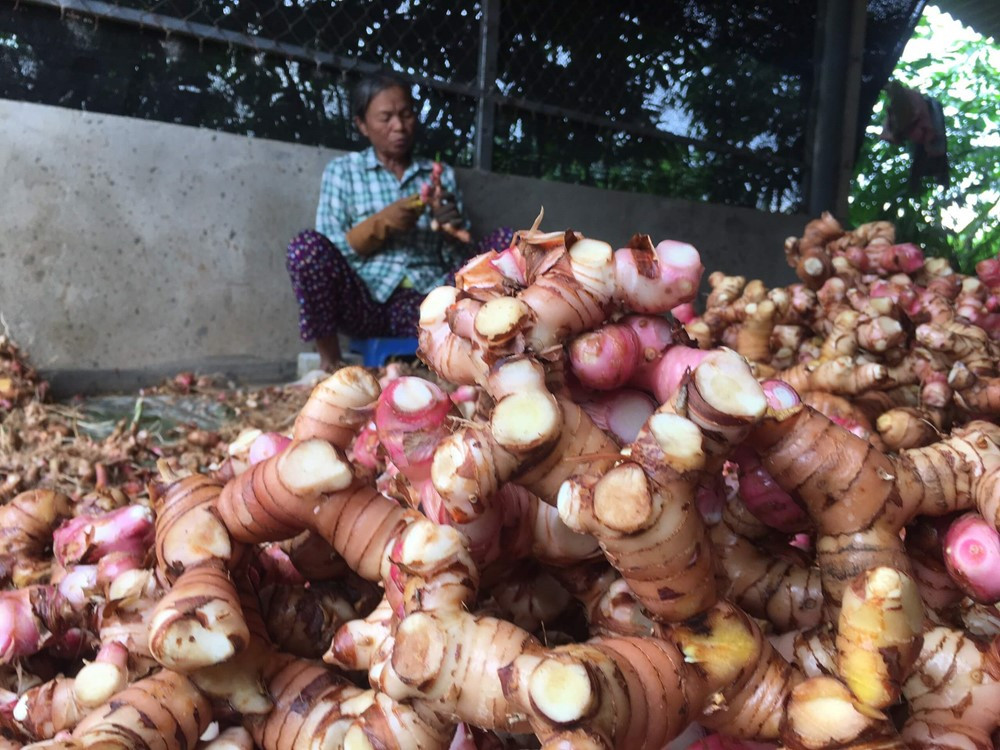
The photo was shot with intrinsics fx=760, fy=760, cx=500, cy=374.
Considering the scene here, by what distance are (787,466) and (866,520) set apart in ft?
0.24

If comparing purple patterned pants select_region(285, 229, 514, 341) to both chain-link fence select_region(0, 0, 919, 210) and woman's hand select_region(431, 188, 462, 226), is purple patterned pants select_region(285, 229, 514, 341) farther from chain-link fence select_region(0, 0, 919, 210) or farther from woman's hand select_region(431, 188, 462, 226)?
chain-link fence select_region(0, 0, 919, 210)

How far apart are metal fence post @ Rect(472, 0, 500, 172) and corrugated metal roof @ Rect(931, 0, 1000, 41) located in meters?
2.79

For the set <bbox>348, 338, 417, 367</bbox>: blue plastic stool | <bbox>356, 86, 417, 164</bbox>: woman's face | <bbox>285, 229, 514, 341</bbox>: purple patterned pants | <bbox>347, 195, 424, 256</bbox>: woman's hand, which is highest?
<bbox>356, 86, 417, 164</bbox>: woman's face

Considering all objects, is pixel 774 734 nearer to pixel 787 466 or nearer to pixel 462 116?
pixel 787 466

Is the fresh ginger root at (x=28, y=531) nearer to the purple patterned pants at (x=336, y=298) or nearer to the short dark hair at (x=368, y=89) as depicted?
the purple patterned pants at (x=336, y=298)

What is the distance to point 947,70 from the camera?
18.8 ft

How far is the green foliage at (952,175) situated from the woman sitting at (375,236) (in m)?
2.77

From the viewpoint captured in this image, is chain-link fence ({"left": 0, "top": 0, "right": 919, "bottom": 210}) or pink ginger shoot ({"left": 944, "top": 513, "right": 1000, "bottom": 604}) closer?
pink ginger shoot ({"left": 944, "top": 513, "right": 1000, "bottom": 604})

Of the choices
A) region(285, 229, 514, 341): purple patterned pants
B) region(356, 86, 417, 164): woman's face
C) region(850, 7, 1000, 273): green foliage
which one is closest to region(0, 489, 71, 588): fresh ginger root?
region(285, 229, 514, 341): purple patterned pants

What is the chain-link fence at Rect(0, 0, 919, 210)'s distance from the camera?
284 centimetres

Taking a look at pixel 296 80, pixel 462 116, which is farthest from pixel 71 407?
pixel 462 116

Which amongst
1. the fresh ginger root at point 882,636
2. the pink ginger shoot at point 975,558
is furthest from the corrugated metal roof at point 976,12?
the fresh ginger root at point 882,636

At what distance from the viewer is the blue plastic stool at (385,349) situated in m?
3.07

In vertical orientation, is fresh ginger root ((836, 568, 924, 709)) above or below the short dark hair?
below
